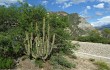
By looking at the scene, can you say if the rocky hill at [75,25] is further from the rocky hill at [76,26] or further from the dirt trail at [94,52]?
the dirt trail at [94,52]

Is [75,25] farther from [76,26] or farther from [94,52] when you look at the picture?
[94,52]

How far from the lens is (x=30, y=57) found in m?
11.3

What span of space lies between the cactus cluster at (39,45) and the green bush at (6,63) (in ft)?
2.76

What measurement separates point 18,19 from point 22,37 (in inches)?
36.6

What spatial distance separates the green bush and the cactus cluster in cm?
84

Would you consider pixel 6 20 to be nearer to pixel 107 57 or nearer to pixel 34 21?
pixel 34 21

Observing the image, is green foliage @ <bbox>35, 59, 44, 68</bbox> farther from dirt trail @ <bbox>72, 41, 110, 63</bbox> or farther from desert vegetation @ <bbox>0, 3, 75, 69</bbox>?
dirt trail @ <bbox>72, 41, 110, 63</bbox>

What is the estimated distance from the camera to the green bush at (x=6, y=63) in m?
10.2

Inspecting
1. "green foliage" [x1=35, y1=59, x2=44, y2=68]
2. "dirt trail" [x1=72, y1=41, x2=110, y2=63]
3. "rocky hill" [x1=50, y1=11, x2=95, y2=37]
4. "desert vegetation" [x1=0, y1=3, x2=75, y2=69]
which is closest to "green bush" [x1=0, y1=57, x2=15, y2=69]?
"desert vegetation" [x1=0, y1=3, x2=75, y2=69]

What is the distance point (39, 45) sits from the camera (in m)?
10.9

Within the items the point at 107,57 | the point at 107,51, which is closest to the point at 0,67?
the point at 107,57

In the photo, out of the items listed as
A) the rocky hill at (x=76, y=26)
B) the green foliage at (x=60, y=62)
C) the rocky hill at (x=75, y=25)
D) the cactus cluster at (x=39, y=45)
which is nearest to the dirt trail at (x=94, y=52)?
the green foliage at (x=60, y=62)

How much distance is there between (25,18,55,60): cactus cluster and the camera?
34.8 feet

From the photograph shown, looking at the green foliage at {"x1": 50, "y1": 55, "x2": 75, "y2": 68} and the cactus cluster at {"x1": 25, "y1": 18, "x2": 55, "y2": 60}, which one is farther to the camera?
the green foliage at {"x1": 50, "y1": 55, "x2": 75, "y2": 68}
